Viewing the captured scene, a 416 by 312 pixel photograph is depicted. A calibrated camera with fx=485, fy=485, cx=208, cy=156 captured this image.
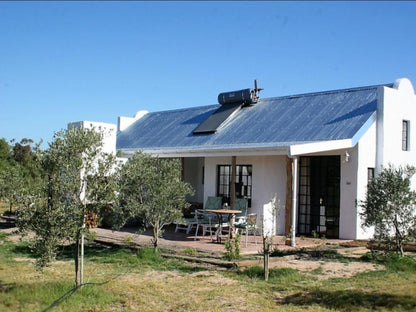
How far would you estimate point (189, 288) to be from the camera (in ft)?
26.6

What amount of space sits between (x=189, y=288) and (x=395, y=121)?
9.52 metres

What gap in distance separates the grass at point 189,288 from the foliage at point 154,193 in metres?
1.07

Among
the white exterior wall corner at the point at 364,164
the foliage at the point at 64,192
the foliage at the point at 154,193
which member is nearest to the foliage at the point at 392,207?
the white exterior wall corner at the point at 364,164

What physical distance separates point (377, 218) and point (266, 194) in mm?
5443

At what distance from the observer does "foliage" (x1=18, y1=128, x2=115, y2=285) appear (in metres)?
7.10

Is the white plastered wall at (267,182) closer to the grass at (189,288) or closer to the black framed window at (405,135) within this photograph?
the black framed window at (405,135)

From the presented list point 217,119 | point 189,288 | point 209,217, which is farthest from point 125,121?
point 189,288

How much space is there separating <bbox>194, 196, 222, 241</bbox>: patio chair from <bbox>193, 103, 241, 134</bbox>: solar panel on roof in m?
2.99

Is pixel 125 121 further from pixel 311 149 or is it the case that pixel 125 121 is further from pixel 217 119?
pixel 311 149

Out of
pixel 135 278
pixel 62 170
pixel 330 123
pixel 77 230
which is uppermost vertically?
pixel 330 123

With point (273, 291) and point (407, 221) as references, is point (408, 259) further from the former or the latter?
point (273, 291)

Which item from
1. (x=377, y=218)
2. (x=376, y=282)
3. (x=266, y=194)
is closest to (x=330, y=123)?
(x=266, y=194)

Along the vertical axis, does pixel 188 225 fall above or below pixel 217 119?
below

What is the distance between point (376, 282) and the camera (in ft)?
27.7
